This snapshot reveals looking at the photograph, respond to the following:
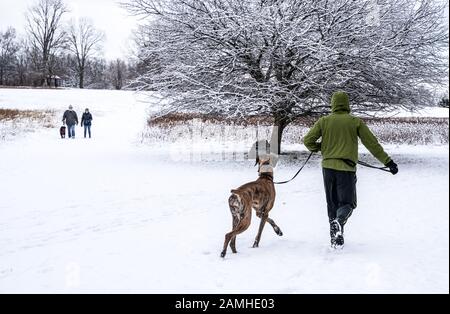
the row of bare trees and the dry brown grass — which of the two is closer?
the dry brown grass

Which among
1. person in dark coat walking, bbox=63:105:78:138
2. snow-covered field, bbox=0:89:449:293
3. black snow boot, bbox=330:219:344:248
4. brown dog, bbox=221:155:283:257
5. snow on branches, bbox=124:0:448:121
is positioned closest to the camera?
snow-covered field, bbox=0:89:449:293

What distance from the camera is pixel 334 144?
529 centimetres

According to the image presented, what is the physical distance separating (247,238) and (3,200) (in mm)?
5199

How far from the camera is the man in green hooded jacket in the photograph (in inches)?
205

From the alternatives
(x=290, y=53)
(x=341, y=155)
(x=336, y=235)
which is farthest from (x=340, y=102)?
(x=290, y=53)

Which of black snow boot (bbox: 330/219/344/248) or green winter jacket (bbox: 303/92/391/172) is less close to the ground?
green winter jacket (bbox: 303/92/391/172)

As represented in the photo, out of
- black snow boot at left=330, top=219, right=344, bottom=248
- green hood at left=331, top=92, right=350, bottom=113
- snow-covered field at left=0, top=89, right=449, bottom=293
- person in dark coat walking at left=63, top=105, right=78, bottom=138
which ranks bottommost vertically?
snow-covered field at left=0, top=89, right=449, bottom=293

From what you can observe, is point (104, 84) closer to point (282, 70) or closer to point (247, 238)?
point (282, 70)

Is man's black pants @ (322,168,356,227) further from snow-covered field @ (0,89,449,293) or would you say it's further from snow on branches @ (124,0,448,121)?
snow on branches @ (124,0,448,121)

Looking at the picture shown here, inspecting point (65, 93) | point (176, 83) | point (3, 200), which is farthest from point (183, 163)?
point (65, 93)

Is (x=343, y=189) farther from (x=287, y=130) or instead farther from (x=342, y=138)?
(x=287, y=130)

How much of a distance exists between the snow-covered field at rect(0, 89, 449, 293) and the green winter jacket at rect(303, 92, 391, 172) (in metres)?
1.09

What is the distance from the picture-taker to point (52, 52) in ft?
166

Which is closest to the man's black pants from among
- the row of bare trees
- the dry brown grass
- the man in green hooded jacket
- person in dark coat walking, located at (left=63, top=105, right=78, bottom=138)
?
the man in green hooded jacket
